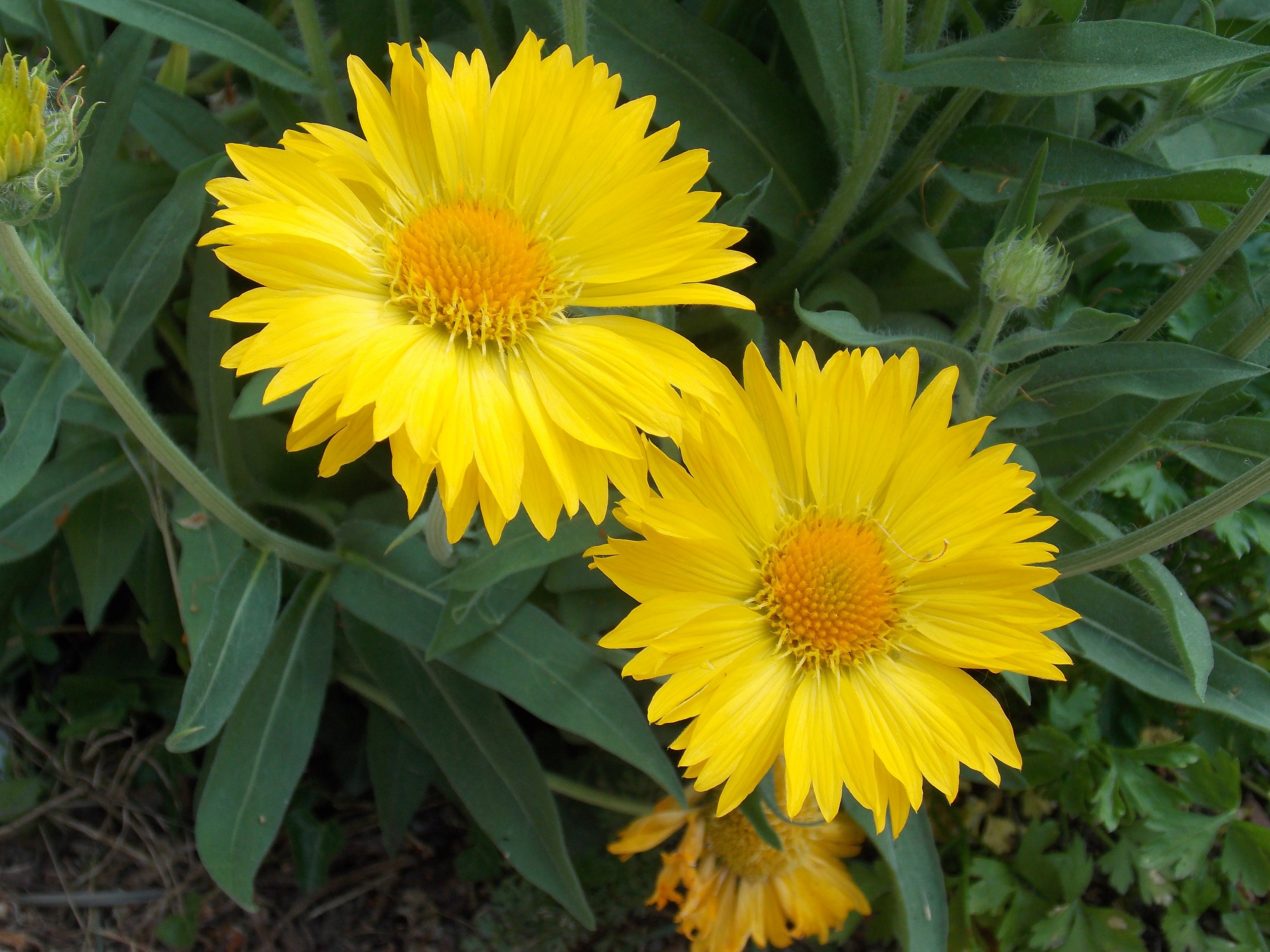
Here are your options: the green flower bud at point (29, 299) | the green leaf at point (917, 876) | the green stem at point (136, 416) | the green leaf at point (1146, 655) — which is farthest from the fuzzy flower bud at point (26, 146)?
the green leaf at point (1146, 655)

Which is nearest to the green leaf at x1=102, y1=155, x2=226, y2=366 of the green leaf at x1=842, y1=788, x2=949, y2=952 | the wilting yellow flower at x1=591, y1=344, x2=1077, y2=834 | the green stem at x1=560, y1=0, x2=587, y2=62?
the green stem at x1=560, y1=0, x2=587, y2=62

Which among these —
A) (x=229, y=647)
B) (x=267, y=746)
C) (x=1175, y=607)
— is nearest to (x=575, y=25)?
(x=229, y=647)

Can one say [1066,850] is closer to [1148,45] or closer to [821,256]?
[821,256]

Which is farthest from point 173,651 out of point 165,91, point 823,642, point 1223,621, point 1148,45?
point 1223,621

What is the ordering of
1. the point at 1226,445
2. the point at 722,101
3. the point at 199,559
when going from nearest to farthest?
the point at 1226,445 < the point at 199,559 < the point at 722,101

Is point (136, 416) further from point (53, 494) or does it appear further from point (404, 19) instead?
point (404, 19)
